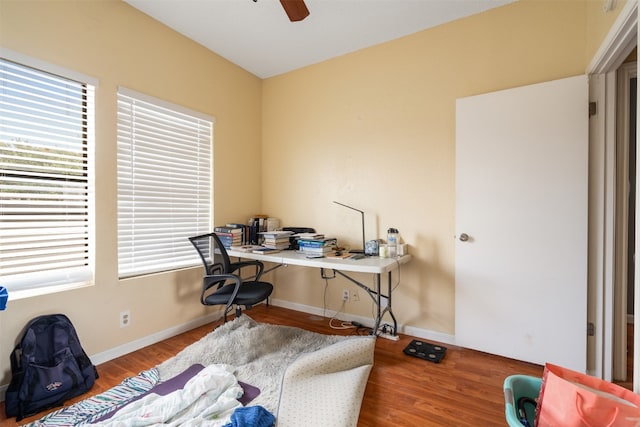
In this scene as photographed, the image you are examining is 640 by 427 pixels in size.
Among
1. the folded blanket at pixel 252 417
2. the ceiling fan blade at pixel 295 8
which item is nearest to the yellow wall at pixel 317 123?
the ceiling fan blade at pixel 295 8

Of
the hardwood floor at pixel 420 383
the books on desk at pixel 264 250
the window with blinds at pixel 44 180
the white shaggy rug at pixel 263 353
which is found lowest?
the hardwood floor at pixel 420 383

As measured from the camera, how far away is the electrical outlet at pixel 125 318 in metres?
2.37

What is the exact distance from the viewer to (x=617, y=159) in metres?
1.97

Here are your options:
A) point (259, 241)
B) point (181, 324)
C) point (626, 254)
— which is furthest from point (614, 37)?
point (181, 324)

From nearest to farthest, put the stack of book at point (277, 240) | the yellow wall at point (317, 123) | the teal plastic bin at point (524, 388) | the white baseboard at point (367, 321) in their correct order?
the teal plastic bin at point (524, 388), the yellow wall at point (317, 123), the white baseboard at point (367, 321), the stack of book at point (277, 240)

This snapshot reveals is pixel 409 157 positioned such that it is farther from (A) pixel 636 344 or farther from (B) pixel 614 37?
(A) pixel 636 344

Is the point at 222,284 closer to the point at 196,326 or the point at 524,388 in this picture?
the point at 196,326

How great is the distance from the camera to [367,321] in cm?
300

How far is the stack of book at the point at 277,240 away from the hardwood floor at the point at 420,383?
1.10 meters

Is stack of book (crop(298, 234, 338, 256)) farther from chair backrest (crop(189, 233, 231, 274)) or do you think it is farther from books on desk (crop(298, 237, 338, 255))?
chair backrest (crop(189, 233, 231, 274))

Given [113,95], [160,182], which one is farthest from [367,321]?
[113,95]

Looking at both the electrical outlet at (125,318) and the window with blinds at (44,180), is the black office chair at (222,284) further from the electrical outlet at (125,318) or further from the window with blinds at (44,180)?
the window with blinds at (44,180)

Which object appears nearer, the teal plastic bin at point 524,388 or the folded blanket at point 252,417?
the teal plastic bin at point 524,388

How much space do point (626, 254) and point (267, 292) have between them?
8.79ft
